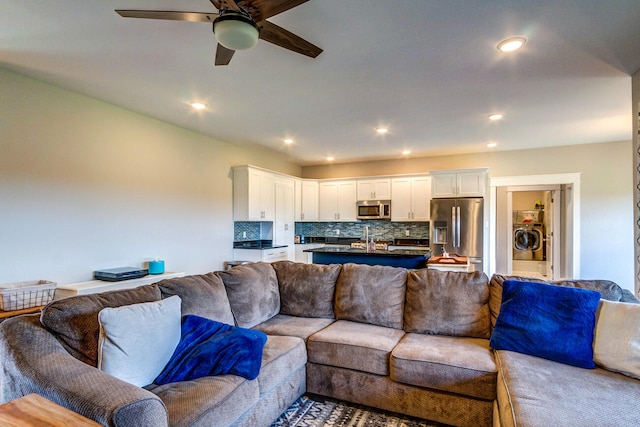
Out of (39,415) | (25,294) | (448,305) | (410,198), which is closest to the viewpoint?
(39,415)

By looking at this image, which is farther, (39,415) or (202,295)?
(202,295)

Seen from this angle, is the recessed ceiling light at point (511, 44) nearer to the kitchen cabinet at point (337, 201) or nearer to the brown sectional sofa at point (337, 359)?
the brown sectional sofa at point (337, 359)

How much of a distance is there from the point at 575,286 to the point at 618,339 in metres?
0.49

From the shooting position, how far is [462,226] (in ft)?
18.5

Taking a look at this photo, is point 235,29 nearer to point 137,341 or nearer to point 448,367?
point 137,341

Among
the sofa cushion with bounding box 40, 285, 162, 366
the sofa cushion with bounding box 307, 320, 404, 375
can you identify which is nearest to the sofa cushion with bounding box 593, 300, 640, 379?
the sofa cushion with bounding box 307, 320, 404, 375

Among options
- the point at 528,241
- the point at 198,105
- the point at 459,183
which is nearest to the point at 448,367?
the point at 198,105

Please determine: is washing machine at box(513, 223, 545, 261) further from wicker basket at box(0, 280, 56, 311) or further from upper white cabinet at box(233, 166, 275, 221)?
wicker basket at box(0, 280, 56, 311)

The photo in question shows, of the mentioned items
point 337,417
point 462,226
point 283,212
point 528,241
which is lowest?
point 337,417

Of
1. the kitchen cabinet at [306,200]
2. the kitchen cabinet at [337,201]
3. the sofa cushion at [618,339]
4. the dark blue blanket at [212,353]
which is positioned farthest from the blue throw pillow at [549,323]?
the kitchen cabinet at [306,200]

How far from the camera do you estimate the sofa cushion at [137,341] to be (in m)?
1.59

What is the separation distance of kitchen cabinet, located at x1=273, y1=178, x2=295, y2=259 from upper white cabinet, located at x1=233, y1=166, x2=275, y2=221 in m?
0.44

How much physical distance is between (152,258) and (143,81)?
208 cm

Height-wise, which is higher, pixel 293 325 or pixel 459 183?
pixel 459 183
